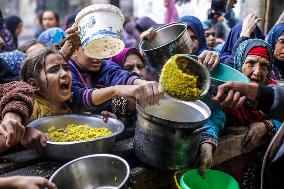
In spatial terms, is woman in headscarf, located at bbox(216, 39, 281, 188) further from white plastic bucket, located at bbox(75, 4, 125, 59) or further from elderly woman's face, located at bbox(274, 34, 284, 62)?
white plastic bucket, located at bbox(75, 4, 125, 59)

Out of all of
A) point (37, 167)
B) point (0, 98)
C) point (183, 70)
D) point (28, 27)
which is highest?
point (183, 70)

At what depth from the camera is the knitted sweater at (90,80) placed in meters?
3.09

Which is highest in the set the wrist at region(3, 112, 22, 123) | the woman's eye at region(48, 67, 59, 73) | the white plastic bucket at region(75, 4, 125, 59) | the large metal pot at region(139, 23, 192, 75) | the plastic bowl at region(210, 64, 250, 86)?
the white plastic bucket at region(75, 4, 125, 59)

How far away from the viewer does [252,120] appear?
3648 millimetres

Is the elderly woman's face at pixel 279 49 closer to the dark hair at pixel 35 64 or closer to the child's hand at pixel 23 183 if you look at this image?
the dark hair at pixel 35 64

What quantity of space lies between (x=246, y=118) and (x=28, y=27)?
16.5m

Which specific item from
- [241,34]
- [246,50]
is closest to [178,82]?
[246,50]

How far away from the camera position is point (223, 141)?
3.33m

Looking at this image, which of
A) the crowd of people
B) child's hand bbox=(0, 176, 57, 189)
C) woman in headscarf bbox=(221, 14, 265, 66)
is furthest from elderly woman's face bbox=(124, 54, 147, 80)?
child's hand bbox=(0, 176, 57, 189)

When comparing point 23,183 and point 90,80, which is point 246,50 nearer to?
point 90,80

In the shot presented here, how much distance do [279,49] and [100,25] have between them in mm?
2559

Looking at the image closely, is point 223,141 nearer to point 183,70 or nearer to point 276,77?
point 183,70

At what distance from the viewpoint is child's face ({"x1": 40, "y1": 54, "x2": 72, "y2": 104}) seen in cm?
301

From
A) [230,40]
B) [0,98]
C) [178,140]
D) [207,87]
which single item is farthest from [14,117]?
[230,40]
